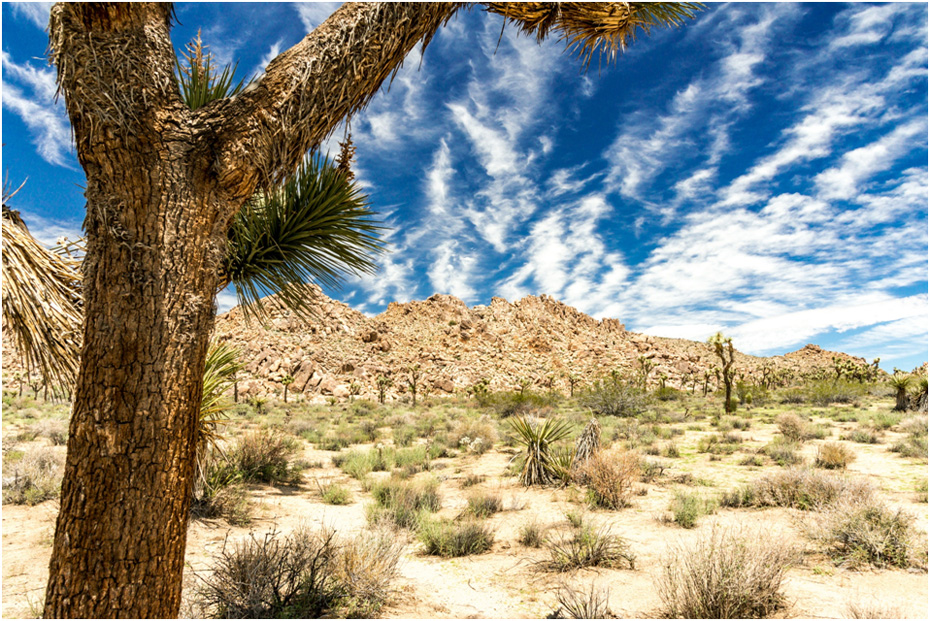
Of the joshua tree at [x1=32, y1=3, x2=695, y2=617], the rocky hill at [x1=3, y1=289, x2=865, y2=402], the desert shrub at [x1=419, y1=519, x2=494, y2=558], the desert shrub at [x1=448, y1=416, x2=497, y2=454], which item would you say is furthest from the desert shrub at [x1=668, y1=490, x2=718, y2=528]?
the rocky hill at [x1=3, y1=289, x2=865, y2=402]

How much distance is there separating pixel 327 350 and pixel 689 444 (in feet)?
144

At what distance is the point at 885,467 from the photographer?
34.7ft

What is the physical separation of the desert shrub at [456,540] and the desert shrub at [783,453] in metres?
8.08

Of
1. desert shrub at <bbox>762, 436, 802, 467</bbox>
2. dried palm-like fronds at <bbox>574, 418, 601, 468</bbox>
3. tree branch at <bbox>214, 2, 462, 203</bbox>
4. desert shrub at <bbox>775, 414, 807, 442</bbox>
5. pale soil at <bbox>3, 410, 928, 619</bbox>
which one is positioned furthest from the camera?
desert shrub at <bbox>775, 414, 807, 442</bbox>

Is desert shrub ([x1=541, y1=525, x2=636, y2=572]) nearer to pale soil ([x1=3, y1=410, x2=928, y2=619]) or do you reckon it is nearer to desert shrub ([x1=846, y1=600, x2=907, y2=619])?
pale soil ([x1=3, y1=410, x2=928, y2=619])

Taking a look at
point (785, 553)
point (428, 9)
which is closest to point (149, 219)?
point (428, 9)

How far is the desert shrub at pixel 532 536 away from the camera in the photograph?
6398 millimetres

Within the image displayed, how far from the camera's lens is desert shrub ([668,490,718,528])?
7066 millimetres

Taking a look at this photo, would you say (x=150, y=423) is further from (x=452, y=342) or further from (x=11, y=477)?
(x=452, y=342)

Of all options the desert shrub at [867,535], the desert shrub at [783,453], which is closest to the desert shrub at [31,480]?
the desert shrub at [867,535]

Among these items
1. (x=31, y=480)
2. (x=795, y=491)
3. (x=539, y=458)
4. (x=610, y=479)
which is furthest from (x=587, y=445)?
(x=31, y=480)

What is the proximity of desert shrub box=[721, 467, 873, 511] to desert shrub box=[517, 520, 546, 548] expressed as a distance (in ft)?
12.3

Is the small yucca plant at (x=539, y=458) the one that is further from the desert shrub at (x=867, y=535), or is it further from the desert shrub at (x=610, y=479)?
the desert shrub at (x=867, y=535)

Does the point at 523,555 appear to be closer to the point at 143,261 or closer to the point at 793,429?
the point at 143,261
